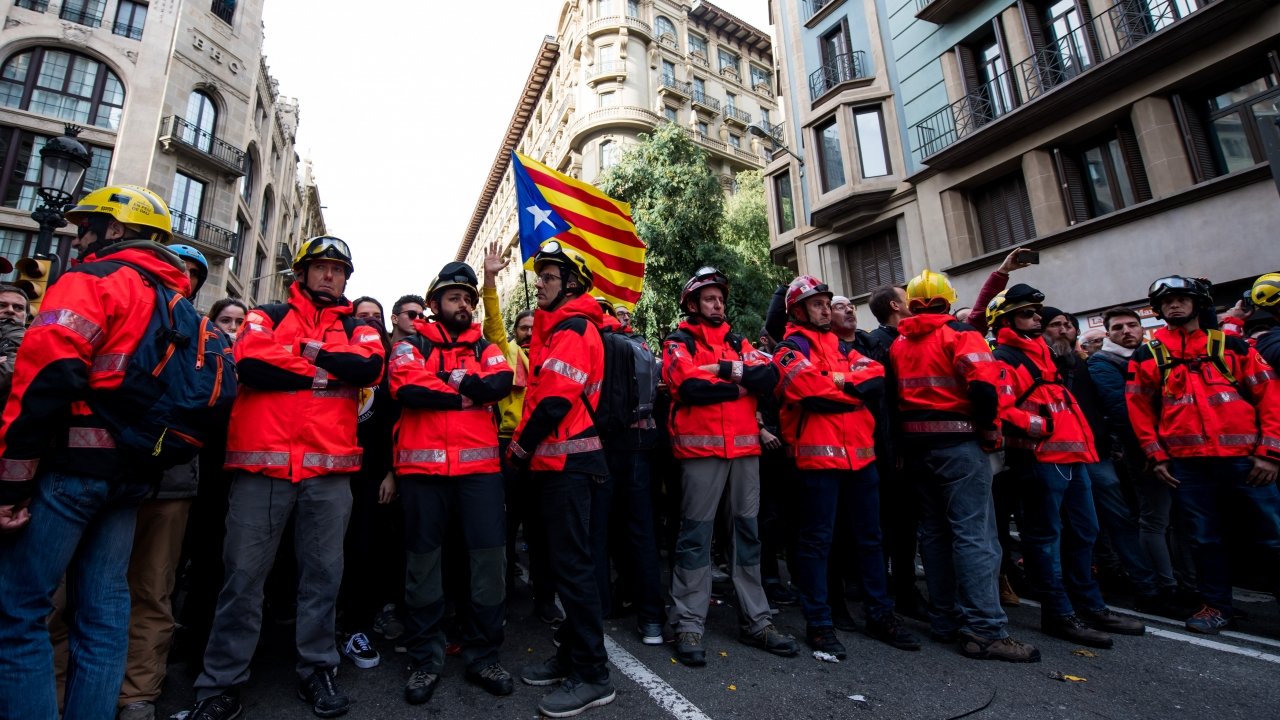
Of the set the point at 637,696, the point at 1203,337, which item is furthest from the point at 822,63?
the point at 637,696

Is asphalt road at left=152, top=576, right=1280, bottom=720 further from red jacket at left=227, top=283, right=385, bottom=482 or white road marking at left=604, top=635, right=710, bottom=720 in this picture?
red jacket at left=227, top=283, right=385, bottom=482

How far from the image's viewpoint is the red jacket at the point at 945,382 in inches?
147

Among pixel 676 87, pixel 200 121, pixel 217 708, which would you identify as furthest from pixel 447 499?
pixel 676 87

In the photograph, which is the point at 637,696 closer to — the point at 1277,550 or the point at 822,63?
the point at 1277,550

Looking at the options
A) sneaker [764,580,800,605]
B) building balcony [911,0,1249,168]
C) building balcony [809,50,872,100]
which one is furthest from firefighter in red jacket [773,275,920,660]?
building balcony [809,50,872,100]

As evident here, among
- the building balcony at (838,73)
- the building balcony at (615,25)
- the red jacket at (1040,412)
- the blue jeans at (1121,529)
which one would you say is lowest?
the blue jeans at (1121,529)

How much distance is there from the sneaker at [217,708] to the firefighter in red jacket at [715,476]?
239 cm

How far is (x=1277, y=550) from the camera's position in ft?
13.1

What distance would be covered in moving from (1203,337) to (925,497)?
2.69 m

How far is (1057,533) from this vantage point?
4.00 m

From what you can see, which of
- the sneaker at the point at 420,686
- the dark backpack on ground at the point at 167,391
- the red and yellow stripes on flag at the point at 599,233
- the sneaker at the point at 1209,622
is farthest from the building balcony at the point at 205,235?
the sneaker at the point at 1209,622

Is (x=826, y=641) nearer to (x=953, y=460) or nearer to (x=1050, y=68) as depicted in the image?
(x=953, y=460)

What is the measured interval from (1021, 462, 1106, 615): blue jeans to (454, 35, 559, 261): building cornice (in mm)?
30482

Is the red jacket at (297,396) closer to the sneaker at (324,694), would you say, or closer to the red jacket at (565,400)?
the red jacket at (565,400)
